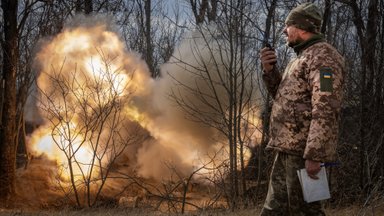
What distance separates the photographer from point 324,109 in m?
3.05

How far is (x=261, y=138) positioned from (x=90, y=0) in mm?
9199

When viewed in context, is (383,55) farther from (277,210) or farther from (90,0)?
(90,0)

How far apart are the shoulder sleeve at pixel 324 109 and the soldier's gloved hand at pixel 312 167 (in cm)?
5

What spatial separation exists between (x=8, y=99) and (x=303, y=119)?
10.00m

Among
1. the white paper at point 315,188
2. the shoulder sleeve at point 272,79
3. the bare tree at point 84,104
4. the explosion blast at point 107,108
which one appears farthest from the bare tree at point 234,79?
the white paper at point 315,188

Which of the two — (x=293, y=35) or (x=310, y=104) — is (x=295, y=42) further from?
(x=310, y=104)

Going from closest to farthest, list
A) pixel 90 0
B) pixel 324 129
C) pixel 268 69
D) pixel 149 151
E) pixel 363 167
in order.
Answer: pixel 324 129, pixel 268 69, pixel 363 167, pixel 149 151, pixel 90 0

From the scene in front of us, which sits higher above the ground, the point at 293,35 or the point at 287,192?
the point at 293,35

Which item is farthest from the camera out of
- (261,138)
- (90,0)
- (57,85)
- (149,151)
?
(90,0)

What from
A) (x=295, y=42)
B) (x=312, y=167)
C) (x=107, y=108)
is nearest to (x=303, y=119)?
(x=312, y=167)

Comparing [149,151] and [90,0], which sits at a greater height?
[90,0]

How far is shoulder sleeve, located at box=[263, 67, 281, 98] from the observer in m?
3.79

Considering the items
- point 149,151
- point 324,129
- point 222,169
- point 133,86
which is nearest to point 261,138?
point 222,169

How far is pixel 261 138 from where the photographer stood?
9.70 m
